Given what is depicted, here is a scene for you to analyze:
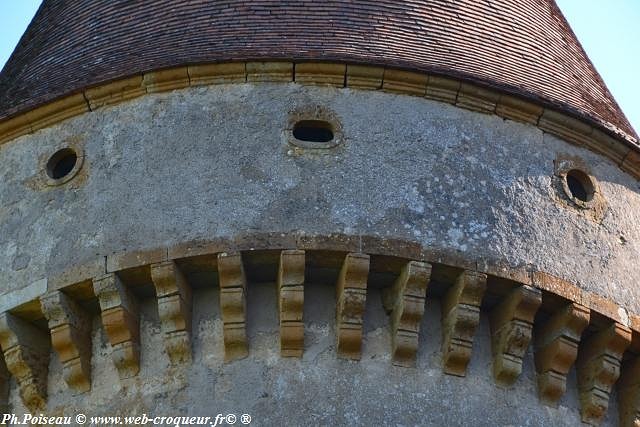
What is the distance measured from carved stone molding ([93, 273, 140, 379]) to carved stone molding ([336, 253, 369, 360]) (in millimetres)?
1424

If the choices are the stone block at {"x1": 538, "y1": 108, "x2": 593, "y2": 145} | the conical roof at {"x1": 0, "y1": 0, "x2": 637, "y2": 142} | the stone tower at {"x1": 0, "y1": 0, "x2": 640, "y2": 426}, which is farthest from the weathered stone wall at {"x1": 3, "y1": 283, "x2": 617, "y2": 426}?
the conical roof at {"x1": 0, "y1": 0, "x2": 637, "y2": 142}

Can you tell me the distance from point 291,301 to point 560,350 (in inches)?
75.9

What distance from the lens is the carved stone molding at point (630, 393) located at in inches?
450

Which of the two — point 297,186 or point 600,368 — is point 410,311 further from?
point 600,368

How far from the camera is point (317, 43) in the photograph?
12094 mm

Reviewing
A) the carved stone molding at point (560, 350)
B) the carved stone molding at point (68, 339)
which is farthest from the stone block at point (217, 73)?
the carved stone molding at point (560, 350)

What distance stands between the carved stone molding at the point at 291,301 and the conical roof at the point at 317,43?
5.73ft

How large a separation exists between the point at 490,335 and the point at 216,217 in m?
2.09

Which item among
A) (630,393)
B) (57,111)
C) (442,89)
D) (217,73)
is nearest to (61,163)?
(57,111)

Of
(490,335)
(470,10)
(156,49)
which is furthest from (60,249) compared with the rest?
(470,10)

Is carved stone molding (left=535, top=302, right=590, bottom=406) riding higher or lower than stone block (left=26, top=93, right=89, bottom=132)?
lower

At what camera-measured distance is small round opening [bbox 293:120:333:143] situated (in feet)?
38.0

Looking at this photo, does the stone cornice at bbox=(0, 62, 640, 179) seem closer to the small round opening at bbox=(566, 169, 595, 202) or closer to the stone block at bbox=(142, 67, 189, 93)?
the stone block at bbox=(142, 67, 189, 93)

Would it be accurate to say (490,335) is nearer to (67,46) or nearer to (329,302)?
(329,302)
